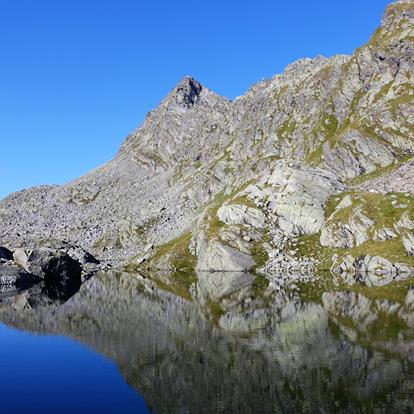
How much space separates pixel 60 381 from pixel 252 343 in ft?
78.5

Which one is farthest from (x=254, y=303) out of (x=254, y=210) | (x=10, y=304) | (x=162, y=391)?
(x=254, y=210)

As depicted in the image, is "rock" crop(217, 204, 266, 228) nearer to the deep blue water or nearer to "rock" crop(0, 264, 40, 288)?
"rock" crop(0, 264, 40, 288)

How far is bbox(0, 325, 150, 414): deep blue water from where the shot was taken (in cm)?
4103

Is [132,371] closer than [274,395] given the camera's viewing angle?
No

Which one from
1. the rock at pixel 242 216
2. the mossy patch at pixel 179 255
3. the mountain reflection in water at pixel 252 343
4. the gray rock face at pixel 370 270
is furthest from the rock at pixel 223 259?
the mountain reflection in water at pixel 252 343

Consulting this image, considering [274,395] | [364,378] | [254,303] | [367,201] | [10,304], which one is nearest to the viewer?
[274,395]

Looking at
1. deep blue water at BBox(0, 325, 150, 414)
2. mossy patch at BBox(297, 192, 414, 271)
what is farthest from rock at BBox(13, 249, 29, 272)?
deep blue water at BBox(0, 325, 150, 414)

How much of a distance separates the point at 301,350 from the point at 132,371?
19.7 m

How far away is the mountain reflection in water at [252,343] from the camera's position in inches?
1585

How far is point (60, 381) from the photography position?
49.1 metres

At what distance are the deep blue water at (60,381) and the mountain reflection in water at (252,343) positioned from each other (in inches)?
73.4

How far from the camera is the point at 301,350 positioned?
2153 inches

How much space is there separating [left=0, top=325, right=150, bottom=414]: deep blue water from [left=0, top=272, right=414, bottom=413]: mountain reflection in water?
1.87 metres

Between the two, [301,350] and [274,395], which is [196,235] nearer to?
→ [301,350]
